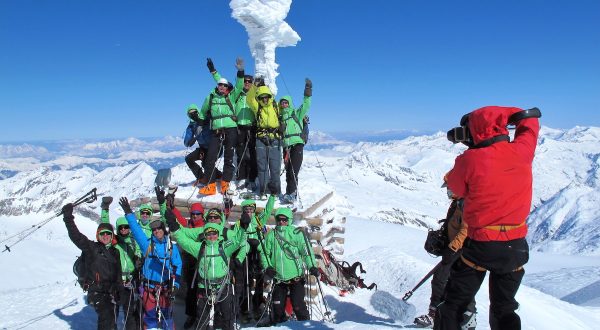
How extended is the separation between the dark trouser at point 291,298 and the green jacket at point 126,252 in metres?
2.49

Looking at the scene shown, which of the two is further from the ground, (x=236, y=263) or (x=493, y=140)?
(x=493, y=140)

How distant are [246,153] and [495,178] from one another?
8113 millimetres

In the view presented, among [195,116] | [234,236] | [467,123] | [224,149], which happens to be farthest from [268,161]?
[467,123]

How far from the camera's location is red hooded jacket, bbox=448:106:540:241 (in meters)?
3.38

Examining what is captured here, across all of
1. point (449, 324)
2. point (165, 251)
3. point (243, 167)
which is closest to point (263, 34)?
point (243, 167)

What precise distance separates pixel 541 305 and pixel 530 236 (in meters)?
214

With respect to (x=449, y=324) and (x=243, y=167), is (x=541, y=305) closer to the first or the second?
(x=449, y=324)

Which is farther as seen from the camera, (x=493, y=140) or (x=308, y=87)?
(x=308, y=87)

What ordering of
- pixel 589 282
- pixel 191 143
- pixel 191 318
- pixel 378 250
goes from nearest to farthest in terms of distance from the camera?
pixel 191 318, pixel 191 143, pixel 378 250, pixel 589 282

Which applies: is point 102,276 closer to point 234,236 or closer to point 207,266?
point 207,266

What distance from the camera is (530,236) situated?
193750 mm

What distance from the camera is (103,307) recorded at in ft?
21.3

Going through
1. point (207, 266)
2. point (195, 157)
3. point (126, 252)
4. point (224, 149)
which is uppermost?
point (224, 149)

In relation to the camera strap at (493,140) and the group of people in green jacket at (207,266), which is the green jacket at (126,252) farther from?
the camera strap at (493,140)
